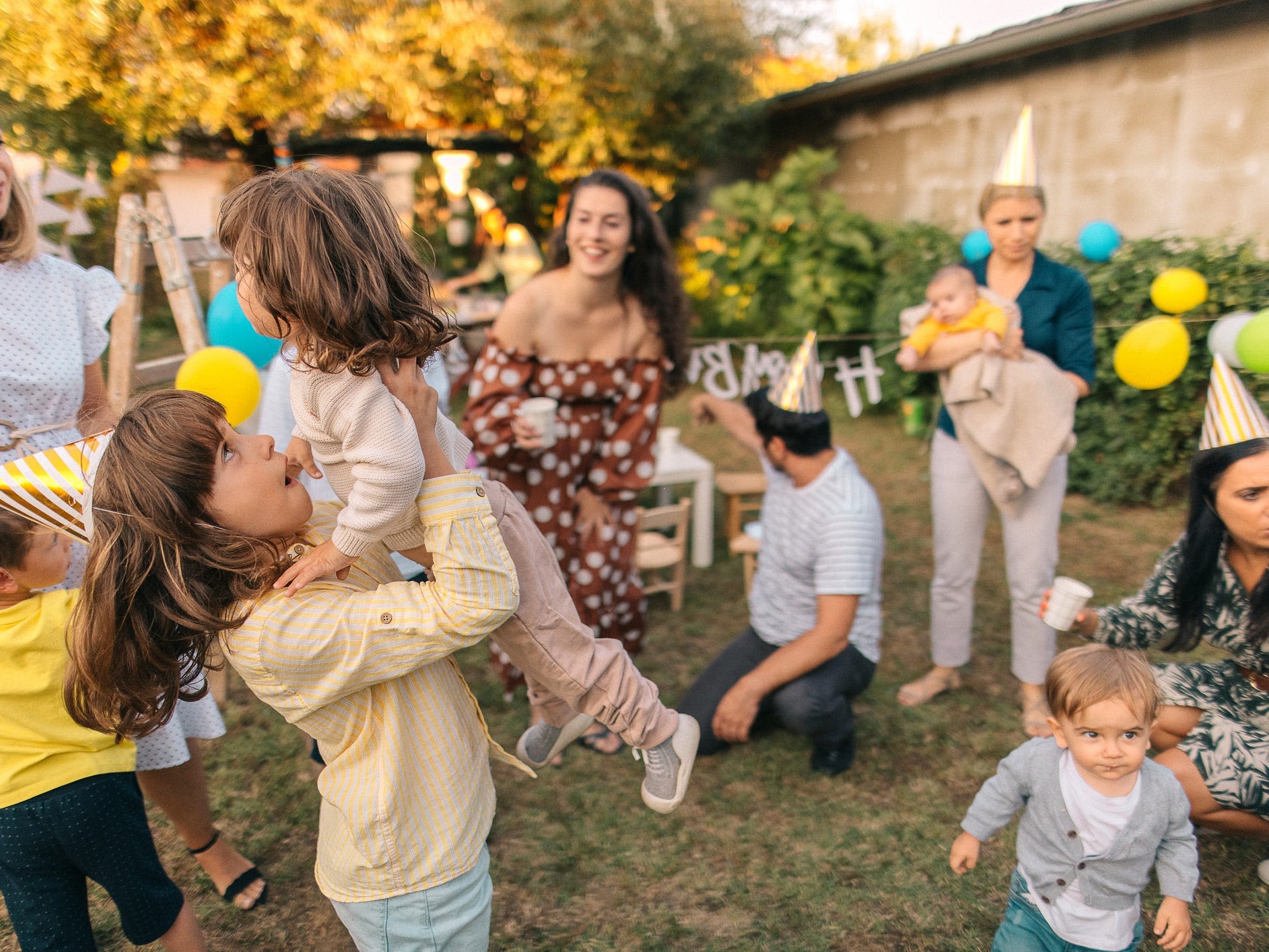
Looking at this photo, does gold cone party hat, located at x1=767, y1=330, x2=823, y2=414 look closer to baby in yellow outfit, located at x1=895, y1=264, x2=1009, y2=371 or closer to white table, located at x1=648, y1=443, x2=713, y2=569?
baby in yellow outfit, located at x1=895, y1=264, x2=1009, y2=371

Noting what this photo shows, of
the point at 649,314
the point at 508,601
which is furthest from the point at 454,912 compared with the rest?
the point at 649,314

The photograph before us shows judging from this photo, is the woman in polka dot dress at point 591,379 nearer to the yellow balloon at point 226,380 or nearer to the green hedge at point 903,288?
the yellow balloon at point 226,380

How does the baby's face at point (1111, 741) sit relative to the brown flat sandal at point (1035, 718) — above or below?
above

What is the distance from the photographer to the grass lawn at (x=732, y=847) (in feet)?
8.29

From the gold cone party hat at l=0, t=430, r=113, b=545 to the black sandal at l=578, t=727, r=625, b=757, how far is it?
2.28m

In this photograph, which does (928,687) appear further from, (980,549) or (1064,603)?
(1064,603)

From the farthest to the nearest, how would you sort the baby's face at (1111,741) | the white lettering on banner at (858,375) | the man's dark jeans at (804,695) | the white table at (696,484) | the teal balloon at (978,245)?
the teal balloon at (978,245)
the white table at (696,484)
the white lettering on banner at (858,375)
the man's dark jeans at (804,695)
the baby's face at (1111,741)

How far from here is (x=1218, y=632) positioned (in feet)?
8.37

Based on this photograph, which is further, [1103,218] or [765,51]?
[765,51]

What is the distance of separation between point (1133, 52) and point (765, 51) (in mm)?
6382

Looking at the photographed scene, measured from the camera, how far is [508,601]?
5.01 ft

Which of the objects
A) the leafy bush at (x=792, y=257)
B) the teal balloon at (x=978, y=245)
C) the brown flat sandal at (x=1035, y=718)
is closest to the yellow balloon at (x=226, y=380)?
the brown flat sandal at (x=1035, y=718)

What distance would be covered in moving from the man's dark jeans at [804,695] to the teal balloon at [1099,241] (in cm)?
374

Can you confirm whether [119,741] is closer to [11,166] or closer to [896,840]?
[11,166]
